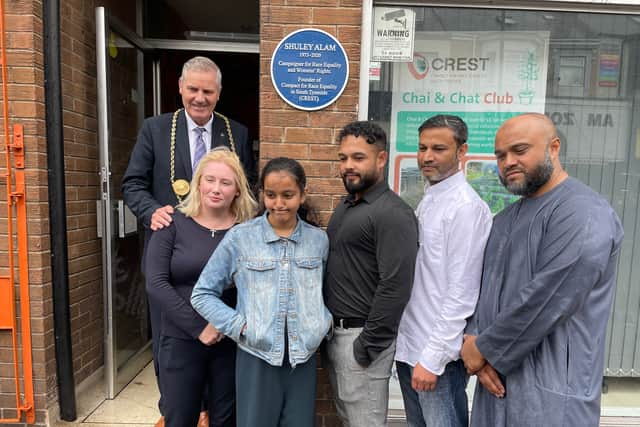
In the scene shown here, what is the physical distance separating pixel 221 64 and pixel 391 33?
3.32 meters

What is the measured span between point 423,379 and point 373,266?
1.66ft

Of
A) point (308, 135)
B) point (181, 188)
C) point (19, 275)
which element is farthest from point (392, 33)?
point (19, 275)

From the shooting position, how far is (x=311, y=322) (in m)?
1.77

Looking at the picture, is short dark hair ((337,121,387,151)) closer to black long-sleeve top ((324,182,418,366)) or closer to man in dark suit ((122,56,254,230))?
black long-sleeve top ((324,182,418,366))

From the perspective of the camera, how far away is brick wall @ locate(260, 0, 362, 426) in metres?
2.47

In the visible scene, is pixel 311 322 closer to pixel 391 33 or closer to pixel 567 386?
pixel 567 386

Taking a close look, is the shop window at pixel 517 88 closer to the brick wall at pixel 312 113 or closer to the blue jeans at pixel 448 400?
the brick wall at pixel 312 113

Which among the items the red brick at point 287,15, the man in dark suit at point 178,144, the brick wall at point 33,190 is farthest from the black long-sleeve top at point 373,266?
the brick wall at point 33,190

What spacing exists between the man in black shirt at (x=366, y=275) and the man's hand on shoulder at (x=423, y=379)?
12cm

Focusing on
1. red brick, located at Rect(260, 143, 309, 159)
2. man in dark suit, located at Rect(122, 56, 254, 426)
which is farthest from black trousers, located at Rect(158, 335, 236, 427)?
red brick, located at Rect(260, 143, 309, 159)

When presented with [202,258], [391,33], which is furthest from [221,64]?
[202,258]

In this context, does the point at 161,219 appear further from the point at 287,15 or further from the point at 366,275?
the point at 287,15

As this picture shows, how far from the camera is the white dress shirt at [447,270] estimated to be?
172 cm

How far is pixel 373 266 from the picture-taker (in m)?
1.78
